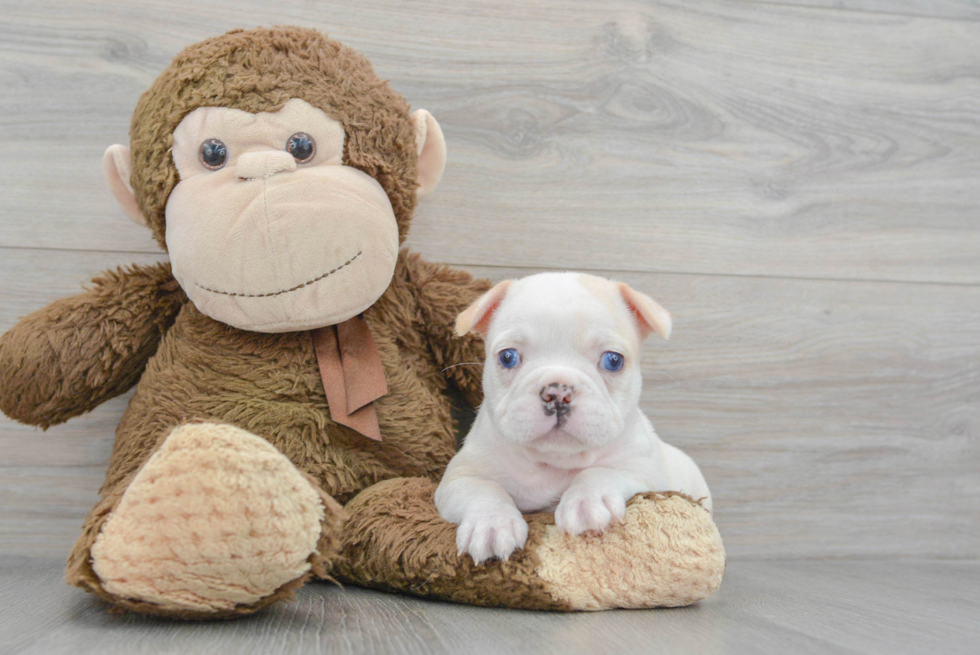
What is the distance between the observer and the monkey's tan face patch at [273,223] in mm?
1021

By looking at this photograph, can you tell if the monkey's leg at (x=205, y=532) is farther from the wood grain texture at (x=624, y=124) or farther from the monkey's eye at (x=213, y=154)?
the wood grain texture at (x=624, y=124)

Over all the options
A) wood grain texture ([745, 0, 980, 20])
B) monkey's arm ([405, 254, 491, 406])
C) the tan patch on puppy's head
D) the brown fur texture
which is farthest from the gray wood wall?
the tan patch on puppy's head

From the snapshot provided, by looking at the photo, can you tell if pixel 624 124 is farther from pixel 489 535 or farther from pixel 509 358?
pixel 489 535

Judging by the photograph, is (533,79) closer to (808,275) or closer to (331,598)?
(808,275)

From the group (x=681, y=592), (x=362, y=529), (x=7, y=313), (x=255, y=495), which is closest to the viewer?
(x=255, y=495)

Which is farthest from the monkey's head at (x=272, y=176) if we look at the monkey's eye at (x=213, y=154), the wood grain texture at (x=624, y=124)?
the wood grain texture at (x=624, y=124)

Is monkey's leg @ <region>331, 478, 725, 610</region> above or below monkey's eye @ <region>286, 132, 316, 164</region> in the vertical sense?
below

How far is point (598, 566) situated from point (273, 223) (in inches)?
22.9

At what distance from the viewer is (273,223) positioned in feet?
3.33

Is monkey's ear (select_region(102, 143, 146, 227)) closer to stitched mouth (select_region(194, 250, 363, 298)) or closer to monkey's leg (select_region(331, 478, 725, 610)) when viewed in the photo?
stitched mouth (select_region(194, 250, 363, 298))

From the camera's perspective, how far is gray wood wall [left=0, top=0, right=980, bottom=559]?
138cm

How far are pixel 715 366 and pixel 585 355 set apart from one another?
56cm

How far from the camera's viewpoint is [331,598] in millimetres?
1004

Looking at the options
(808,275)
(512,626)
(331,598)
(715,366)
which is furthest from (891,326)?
(331,598)
